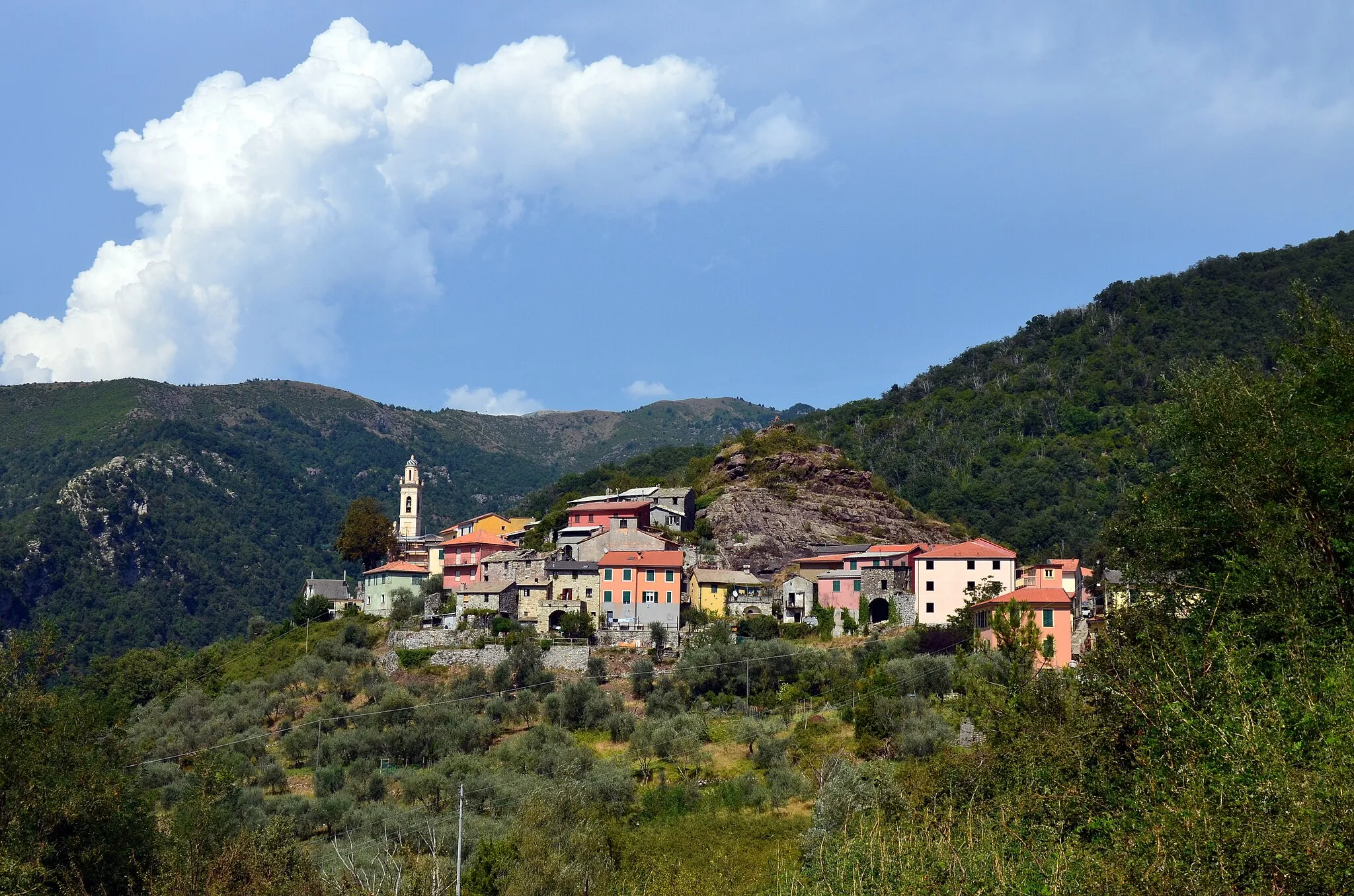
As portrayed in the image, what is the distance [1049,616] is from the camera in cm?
5466

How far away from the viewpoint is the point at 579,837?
33750mm

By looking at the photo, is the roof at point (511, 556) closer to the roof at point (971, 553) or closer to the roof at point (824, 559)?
the roof at point (824, 559)

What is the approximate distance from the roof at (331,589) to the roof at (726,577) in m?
26.2

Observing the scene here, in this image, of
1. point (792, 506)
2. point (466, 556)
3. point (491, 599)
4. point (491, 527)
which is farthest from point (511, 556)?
point (792, 506)

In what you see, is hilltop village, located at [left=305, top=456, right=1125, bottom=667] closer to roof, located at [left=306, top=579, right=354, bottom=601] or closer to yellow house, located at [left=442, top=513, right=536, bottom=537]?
roof, located at [left=306, top=579, right=354, bottom=601]

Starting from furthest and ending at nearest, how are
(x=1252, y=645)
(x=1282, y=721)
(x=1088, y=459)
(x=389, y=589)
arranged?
(x=1088, y=459) < (x=389, y=589) < (x=1252, y=645) < (x=1282, y=721)

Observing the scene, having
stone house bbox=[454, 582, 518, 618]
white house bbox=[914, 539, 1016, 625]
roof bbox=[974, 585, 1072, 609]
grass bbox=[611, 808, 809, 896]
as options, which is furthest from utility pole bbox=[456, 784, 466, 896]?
white house bbox=[914, 539, 1016, 625]

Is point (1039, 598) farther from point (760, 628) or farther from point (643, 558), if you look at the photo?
point (643, 558)

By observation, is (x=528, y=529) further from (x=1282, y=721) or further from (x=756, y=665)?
(x=1282, y=721)

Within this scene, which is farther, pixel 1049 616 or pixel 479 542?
pixel 479 542

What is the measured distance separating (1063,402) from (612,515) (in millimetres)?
73033

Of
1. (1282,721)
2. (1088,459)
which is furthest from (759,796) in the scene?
(1088,459)

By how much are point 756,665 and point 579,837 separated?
25.1m

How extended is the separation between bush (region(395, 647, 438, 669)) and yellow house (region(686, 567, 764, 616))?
15.5 metres
